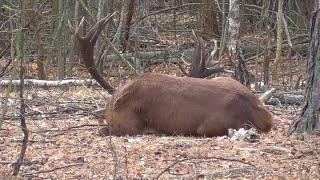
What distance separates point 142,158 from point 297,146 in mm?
1377

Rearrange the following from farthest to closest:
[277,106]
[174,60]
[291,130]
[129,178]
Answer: [174,60]
[277,106]
[291,130]
[129,178]

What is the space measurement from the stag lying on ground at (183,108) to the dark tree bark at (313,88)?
0.70 m

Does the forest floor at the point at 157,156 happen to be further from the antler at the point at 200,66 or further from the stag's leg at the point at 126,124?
the antler at the point at 200,66

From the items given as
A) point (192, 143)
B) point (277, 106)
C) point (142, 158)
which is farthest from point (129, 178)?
point (277, 106)

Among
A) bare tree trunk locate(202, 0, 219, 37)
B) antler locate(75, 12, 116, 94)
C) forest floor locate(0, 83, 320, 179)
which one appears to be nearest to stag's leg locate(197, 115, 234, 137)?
forest floor locate(0, 83, 320, 179)

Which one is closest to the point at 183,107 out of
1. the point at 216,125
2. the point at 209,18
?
the point at 216,125

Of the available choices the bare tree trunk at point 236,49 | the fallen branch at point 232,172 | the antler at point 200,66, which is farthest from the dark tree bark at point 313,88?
the bare tree trunk at point 236,49

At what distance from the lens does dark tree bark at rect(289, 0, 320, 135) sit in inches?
256

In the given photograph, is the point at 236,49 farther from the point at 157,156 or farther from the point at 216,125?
the point at 157,156

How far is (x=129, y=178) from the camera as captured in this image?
5.62 meters

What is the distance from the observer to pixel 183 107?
7.55 meters

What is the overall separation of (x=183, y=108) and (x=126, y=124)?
62 cm

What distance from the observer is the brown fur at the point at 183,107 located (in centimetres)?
739

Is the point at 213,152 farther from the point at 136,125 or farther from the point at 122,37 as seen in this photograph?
the point at 122,37
